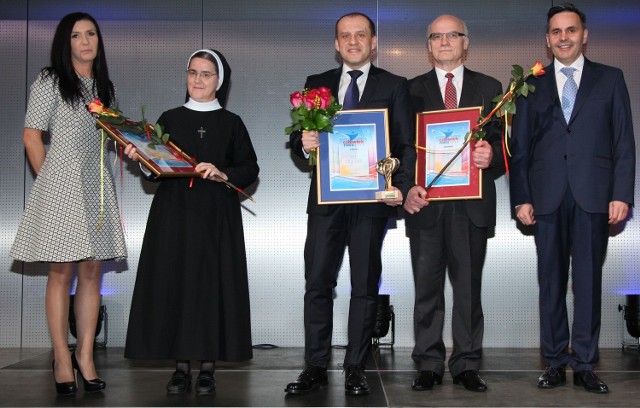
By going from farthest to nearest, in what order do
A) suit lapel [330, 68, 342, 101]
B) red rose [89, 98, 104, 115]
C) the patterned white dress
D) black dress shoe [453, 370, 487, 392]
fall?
suit lapel [330, 68, 342, 101]
black dress shoe [453, 370, 487, 392]
the patterned white dress
red rose [89, 98, 104, 115]

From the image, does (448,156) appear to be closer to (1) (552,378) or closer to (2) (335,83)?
(2) (335,83)

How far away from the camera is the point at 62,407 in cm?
357

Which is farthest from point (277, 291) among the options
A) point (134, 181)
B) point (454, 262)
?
point (454, 262)

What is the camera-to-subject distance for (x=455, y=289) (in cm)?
406

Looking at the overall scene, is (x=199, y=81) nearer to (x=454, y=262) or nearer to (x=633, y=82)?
(x=454, y=262)

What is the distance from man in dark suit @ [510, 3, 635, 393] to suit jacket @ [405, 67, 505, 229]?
0.19 metres

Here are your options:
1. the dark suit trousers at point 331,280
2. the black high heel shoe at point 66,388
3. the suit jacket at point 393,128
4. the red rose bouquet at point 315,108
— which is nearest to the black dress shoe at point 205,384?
the dark suit trousers at point 331,280

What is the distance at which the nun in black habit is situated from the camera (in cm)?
386

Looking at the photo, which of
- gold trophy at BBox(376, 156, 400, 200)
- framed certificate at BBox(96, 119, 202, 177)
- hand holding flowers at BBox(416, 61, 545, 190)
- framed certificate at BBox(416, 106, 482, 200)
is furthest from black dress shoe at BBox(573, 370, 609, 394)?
framed certificate at BBox(96, 119, 202, 177)

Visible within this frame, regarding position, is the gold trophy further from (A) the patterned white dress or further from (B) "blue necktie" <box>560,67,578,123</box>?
(A) the patterned white dress

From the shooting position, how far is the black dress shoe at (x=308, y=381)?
384 cm

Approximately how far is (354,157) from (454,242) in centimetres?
72

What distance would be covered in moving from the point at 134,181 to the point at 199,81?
2.47m

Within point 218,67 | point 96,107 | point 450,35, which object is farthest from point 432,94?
point 96,107
